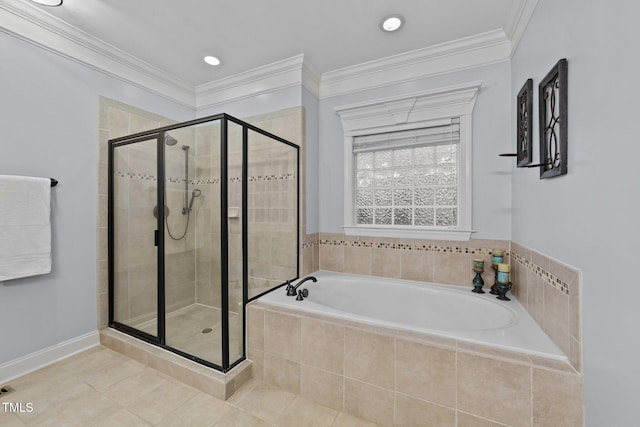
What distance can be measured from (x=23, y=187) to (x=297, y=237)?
6.27ft

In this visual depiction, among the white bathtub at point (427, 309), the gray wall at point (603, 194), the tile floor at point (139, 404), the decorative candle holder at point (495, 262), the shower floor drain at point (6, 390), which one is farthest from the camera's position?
the decorative candle holder at point (495, 262)

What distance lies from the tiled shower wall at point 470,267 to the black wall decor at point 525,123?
604 millimetres

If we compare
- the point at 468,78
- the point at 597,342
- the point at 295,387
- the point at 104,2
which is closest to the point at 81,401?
the point at 295,387

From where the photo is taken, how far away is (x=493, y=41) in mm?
2053

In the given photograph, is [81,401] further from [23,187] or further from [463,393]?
[463,393]

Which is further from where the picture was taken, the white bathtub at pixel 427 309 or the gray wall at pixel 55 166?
the gray wall at pixel 55 166

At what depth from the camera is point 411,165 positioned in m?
2.43

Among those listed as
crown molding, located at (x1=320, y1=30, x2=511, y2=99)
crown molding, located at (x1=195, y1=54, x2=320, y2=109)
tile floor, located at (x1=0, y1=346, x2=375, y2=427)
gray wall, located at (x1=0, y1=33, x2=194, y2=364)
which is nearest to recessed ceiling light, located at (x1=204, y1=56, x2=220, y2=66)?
crown molding, located at (x1=195, y1=54, x2=320, y2=109)

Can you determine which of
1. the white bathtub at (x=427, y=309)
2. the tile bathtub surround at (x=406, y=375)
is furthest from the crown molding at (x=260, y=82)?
the tile bathtub surround at (x=406, y=375)

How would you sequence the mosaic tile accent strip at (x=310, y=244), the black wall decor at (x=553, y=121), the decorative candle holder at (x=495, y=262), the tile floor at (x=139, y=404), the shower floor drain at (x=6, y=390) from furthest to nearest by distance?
the mosaic tile accent strip at (x=310, y=244) < the decorative candle holder at (x=495, y=262) < the shower floor drain at (x=6, y=390) < the tile floor at (x=139, y=404) < the black wall decor at (x=553, y=121)

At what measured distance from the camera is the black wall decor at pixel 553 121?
1.21 meters

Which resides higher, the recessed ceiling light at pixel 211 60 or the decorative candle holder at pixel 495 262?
the recessed ceiling light at pixel 211 60

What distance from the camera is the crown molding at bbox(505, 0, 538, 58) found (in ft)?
5.32

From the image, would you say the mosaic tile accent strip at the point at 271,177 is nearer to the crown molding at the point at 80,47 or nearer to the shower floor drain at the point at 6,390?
the crown molding at the point at 80,47
